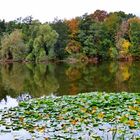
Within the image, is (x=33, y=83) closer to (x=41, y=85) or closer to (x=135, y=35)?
(x=41, y=85)

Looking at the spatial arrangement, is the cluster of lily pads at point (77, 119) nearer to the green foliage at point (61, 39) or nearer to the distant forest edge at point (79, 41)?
the distant forest edge at point (79, 41)

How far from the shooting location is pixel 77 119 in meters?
8.48

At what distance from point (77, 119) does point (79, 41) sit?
144 ft

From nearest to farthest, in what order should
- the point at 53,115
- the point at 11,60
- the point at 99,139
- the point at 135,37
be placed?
the point at 99,139
the point at 53,115
the point at 135,37
the point at 11,60

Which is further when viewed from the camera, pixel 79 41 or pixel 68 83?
pixel 79 41

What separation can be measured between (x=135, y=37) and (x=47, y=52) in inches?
473

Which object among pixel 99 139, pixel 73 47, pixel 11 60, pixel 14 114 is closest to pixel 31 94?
pixel 14 114

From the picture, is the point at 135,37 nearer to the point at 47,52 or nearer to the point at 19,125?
the point at 47,52

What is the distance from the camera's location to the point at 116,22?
5225cm

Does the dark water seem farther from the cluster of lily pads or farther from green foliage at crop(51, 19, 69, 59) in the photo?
green foliage at crop(51, 19, 69, 59)

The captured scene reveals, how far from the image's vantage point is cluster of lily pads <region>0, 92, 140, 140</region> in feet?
24.1

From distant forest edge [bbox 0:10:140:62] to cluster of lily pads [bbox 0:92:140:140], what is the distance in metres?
39.6

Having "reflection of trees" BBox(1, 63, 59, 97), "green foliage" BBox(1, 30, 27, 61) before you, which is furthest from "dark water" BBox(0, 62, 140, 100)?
"green foliage" BBox(1, 30, 27, 61)

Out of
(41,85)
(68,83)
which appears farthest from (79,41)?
(41,85)
